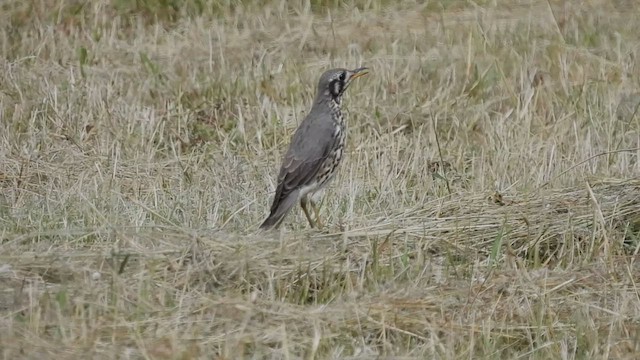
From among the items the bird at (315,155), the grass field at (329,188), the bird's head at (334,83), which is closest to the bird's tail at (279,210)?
the bird at (315,155)

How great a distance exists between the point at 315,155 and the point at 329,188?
542 mm

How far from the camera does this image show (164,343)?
17.2 feet

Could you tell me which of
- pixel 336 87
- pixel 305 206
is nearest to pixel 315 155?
pixel 305 206

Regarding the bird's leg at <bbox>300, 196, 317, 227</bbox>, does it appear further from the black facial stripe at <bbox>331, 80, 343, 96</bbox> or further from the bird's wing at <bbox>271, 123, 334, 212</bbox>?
the black facial stripe at <bbox>331, 80, 343, 96</bbox>

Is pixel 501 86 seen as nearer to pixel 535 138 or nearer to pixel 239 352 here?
pixel 535 138

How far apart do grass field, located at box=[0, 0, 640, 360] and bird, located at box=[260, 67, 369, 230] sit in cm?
17

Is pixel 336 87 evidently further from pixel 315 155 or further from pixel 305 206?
pixel 305 206

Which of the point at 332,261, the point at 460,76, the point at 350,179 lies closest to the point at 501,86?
the point at 460,76

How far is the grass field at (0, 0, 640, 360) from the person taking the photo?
5562mm

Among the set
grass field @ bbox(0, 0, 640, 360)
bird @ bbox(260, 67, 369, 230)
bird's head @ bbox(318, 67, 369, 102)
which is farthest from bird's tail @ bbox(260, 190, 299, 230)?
bird's head @ bbox(318, 67, 369, 102)

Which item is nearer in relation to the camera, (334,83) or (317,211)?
(317,211)

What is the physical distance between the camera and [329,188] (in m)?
8.21

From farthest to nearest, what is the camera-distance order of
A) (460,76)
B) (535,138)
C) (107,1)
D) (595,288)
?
(107,1) < (460,76) < (535,138) < (595,288)

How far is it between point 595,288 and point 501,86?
424cm
